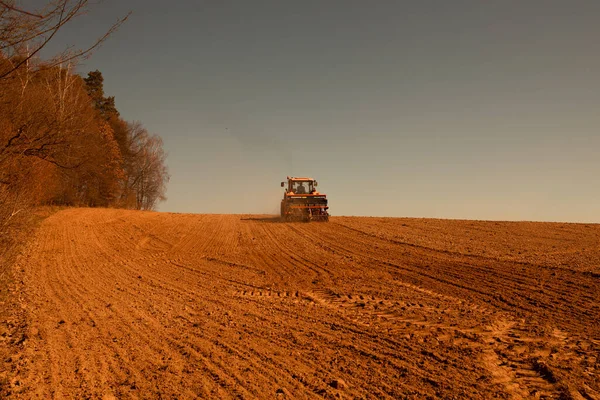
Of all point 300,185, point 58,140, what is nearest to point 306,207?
point 300,185

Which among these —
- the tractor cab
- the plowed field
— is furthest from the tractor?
the plowed field

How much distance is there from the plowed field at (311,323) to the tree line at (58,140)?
9.72 ft

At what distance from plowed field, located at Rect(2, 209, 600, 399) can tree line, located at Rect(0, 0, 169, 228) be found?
2964 millimetres

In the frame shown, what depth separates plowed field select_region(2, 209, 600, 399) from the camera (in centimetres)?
445

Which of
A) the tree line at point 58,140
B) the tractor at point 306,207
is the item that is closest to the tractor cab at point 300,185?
the tractor at point 306,207

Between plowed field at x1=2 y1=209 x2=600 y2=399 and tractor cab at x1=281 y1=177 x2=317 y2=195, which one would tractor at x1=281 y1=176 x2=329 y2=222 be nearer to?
tractor cab at x1=281 y1=177 x2=317 y2=195

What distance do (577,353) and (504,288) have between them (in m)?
3.79

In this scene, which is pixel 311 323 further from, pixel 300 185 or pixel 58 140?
pixel 300 185

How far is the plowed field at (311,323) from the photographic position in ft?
14.6

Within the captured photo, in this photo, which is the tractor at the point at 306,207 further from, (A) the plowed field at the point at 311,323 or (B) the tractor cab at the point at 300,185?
(A) the plowed field at the point at 311,323

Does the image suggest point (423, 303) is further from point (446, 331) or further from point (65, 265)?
point (65, 265)

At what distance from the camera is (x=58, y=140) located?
898 cm

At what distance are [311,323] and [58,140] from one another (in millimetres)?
6752

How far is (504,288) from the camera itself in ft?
29.7
